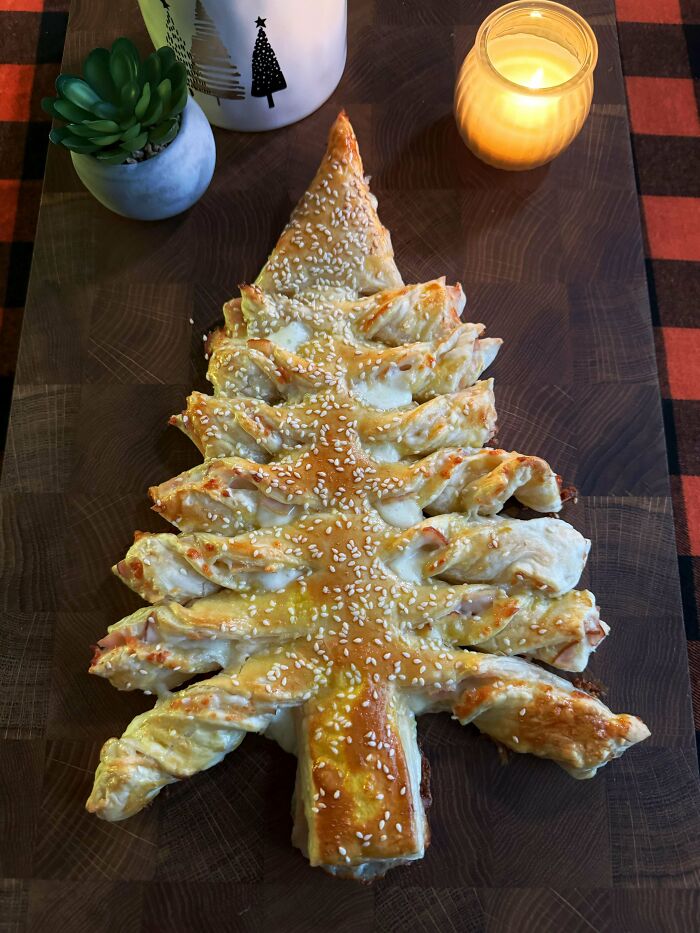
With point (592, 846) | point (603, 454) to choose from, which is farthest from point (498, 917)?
point (603, 454)

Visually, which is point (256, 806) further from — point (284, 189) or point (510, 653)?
point (284, 189)

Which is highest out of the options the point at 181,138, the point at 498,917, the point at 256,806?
the point at 181,138

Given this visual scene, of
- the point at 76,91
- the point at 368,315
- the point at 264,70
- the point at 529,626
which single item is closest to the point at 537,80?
the point at 264,70

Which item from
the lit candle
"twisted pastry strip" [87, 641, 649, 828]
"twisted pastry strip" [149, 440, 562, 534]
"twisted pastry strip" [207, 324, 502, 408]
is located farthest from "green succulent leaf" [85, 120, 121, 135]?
"twisted pastry strip" [87, 641, 649, 828]

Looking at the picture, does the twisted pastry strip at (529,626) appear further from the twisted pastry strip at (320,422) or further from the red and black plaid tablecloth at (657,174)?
the red and black plaid tablecloth at (657,174)

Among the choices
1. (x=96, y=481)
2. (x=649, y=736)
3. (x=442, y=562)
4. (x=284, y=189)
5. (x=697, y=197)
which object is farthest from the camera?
(x=697, y=197)

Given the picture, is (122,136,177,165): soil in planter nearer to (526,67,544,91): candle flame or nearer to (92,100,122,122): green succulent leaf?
(92,100,122,122): green succulent leaf

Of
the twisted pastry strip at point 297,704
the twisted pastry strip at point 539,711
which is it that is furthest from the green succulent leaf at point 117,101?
the twisted pastry strip at point 539,711
